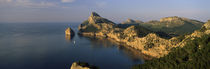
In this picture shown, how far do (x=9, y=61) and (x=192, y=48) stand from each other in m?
119

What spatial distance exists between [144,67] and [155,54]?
68012 mm

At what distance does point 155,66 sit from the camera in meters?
69.1

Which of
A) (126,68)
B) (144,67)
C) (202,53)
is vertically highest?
(202,53)

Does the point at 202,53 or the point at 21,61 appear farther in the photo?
the point at 21,61

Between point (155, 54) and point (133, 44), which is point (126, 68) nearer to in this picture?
point (155, 54)

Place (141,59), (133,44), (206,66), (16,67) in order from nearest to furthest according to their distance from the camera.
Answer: (206,66)
(16,67)
(141,59)
(133,44)

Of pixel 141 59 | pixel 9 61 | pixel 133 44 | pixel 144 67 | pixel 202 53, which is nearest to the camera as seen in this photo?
pixel 202 53

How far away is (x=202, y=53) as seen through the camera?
65062 mm

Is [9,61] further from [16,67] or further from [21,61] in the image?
[16,67]

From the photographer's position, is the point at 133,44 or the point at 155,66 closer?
the point at 155,66

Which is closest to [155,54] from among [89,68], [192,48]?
[192,48]

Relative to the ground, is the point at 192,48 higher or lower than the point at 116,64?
higher

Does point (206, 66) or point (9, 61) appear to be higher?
point (206, 66)

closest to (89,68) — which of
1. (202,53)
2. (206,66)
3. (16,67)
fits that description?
(206,66)
